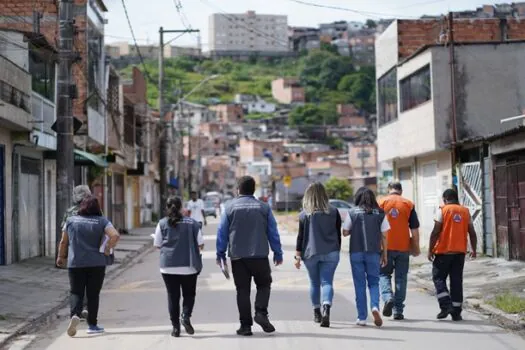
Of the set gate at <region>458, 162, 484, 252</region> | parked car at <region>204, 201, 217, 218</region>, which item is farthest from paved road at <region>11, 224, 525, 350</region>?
parked car at <region>204, 201, 217, 218</region>

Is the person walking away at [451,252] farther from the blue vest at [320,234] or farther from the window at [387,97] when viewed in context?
the window at [387,97]

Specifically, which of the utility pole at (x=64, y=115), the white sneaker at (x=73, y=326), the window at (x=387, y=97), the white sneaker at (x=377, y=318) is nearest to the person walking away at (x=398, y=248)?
the white sneaker at (x=377, y=318)

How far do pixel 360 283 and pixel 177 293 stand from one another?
92.0 inches

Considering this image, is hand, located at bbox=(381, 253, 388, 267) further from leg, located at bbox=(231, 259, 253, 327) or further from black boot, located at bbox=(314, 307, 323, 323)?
leg, located at bbox=(231, 259, 253, 327)

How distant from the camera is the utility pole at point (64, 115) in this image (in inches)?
770

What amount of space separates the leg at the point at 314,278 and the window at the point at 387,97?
1971 centimetres

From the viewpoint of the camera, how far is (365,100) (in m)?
187

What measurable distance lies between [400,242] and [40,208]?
15.2 meters

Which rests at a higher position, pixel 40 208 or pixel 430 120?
pixel 430 120

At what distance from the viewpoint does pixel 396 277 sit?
487 inches

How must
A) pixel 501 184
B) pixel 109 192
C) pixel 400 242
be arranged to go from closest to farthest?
1. pixel 400 242
2. pixel 501 184
3. pixel 109 192

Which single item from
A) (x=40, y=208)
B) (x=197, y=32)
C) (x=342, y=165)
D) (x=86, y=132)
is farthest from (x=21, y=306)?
(x=342, y=165)

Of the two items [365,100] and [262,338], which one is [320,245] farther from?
[365,100]

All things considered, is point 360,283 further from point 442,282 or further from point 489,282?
point 489,282
